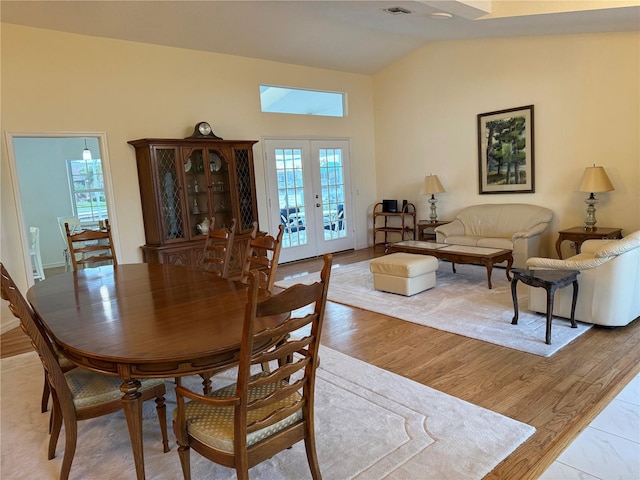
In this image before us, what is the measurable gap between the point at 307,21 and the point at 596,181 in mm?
3983

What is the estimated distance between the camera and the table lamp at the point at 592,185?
16.2ft

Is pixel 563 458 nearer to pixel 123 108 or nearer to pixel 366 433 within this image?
pixel 366 433

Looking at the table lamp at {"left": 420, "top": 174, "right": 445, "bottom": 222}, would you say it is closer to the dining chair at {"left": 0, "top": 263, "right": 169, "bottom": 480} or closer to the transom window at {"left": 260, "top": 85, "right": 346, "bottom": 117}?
the transom window at {"left": 260, "top": 85, "right": 346, "bottom": 117}

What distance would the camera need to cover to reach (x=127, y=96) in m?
5.20

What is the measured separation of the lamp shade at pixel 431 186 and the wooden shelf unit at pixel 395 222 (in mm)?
694

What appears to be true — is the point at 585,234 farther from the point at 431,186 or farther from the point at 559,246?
the point at 431,186

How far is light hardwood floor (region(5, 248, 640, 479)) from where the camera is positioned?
2.18 metres

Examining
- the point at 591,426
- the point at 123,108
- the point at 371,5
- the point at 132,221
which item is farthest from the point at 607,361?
the point at 123,108

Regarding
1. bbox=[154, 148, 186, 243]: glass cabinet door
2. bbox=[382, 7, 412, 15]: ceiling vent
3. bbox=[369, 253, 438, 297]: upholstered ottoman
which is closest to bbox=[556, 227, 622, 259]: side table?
bbox=[369, 253, 438, 297]: upholstered ottoman

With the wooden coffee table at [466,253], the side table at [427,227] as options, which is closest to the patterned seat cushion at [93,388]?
the wooden coffee table at [466,253]

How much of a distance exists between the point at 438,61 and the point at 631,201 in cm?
340

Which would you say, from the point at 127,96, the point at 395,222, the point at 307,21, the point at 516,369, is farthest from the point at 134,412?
the point at 395,222

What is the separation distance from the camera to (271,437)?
1.64 m

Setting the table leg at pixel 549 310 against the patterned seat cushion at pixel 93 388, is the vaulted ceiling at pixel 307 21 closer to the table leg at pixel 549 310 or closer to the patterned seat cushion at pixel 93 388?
the table leg at pixel 549 310
